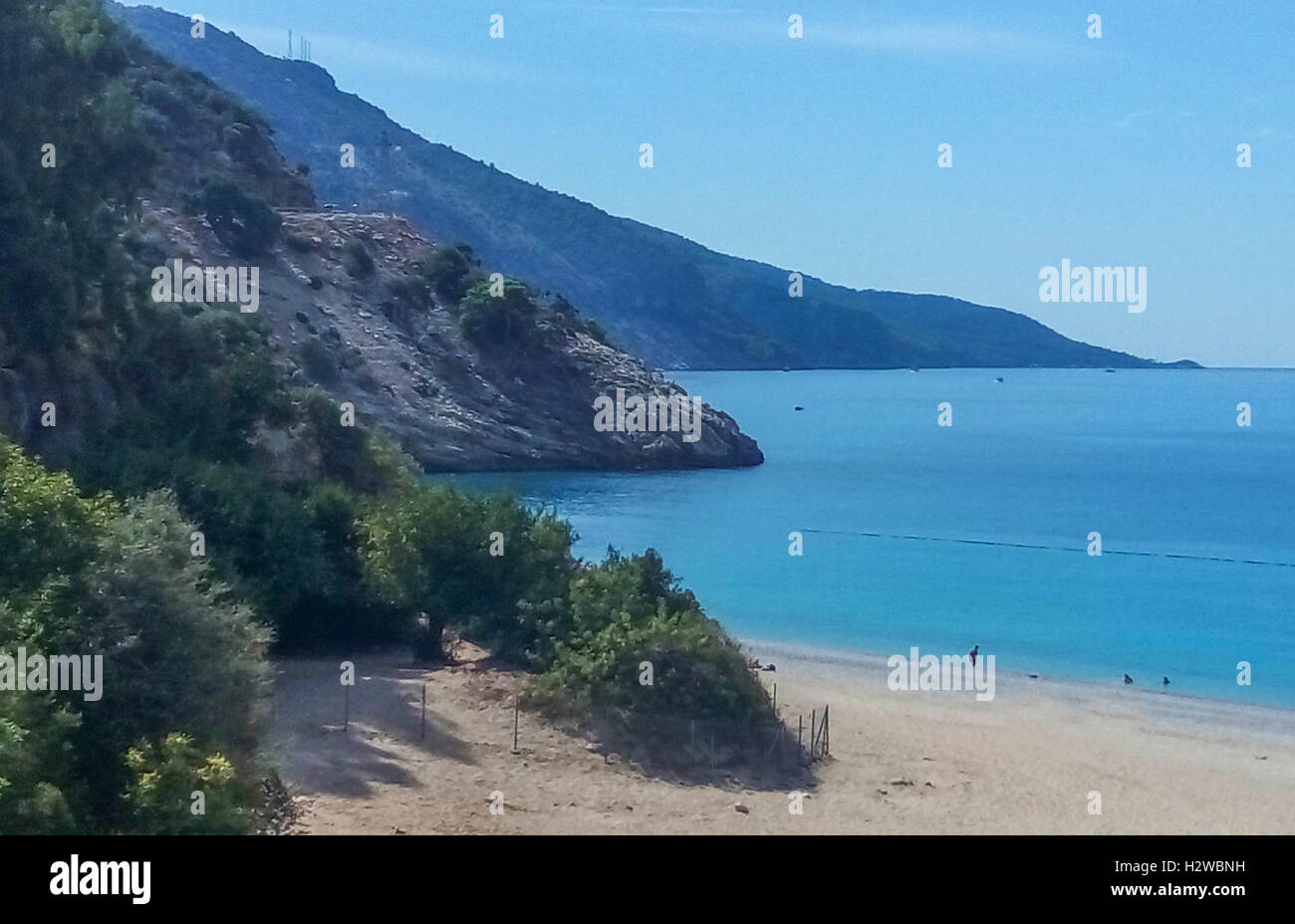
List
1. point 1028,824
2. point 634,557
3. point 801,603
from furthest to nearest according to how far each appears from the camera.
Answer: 1. point 801,603
2. point 634,557
3. point 1028,824

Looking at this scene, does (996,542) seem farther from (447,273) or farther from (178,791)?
(178,791)

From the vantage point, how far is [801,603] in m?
44.2

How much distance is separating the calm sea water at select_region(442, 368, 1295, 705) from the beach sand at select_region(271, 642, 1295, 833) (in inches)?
270

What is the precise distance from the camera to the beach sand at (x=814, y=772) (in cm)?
1747

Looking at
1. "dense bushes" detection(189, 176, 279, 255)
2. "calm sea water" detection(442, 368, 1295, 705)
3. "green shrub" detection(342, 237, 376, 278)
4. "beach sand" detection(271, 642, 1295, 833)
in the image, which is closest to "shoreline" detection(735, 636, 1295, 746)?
"beach sand" detection(271, 642, 1295, 833)

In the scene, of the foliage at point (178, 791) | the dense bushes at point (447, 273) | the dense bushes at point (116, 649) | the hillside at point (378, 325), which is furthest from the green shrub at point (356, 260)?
the foliage at point (178, 791)

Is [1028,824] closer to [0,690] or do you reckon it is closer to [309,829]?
[309,829]

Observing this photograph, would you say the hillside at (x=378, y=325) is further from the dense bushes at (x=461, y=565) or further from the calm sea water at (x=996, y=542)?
the dense bushes at (x=461, y=565)

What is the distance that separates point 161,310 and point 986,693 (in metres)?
20.8

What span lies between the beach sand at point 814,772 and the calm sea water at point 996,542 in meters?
6.86

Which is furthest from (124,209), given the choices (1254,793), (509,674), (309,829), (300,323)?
(300,323)

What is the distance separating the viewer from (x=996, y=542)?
58781mm

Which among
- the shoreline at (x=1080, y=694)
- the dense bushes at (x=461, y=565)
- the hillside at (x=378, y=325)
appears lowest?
the shoreline at (x=1080, y=694)

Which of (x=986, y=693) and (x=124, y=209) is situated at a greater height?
(x=124, y=209)
